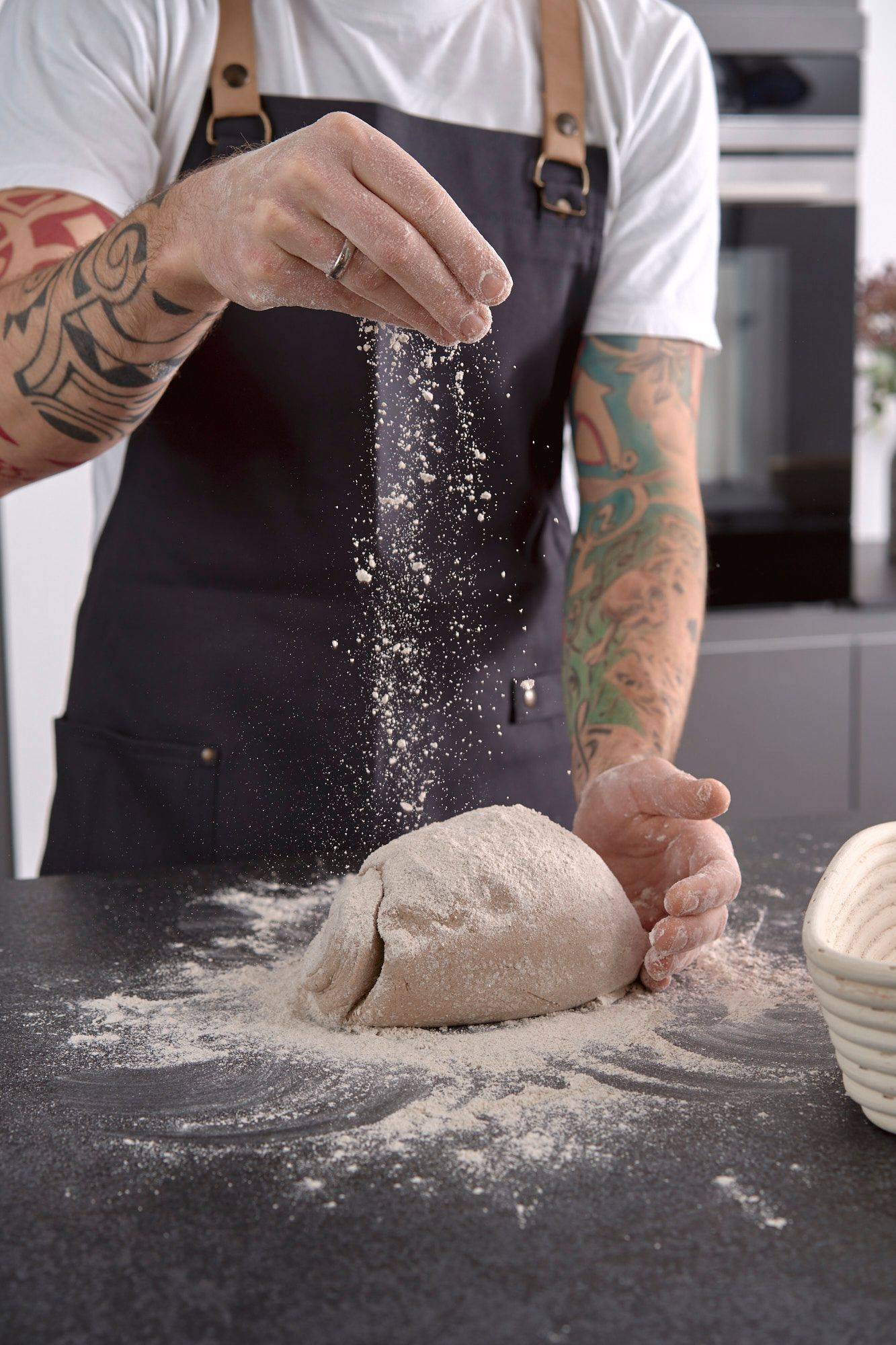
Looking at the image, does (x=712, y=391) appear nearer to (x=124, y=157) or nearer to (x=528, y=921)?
(x=124, y=157)

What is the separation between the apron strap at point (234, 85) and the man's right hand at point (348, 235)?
35cm

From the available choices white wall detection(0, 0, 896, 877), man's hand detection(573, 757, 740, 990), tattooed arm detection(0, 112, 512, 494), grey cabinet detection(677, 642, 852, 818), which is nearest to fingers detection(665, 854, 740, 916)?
man's hand detection(573, 757, 740, 990)

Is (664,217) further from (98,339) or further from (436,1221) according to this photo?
(436,1221)

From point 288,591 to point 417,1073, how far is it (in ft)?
1.96

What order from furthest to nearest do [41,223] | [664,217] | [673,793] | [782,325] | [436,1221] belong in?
[782,325] < [664,217] < [41,223] < [673,793] < [436,1221]

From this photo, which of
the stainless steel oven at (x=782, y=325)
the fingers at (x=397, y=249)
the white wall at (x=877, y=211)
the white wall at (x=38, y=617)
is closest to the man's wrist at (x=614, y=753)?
the fingers at (x=397, y=249)

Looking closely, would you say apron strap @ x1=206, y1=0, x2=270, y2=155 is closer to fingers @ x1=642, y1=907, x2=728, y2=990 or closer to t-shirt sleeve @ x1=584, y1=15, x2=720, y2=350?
t-shirt sleeve @ x1=584, y1=15, x2=720, y2=350

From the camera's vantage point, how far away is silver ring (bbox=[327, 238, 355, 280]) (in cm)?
82

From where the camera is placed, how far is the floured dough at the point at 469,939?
2.73 feet

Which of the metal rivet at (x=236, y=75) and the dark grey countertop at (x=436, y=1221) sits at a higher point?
the metal rivet at (x=236, y=75)

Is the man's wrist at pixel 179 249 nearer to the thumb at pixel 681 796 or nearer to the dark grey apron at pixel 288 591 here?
the dark grey apron at pixel 288 591

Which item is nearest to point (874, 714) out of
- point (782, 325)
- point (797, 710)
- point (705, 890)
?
point (797, 710)

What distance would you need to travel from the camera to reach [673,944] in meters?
0.87

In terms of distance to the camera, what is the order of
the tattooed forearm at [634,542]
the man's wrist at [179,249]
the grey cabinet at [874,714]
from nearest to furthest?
the man's wrist at [179,249] → the tattooed forearm at [634,542] → the grey cabinet at [874,714]
